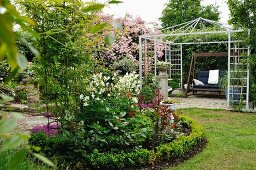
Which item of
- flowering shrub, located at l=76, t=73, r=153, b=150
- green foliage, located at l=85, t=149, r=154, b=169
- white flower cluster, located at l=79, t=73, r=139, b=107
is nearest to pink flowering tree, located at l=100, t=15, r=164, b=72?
white flower cluster, located at l=79, t=73, r=139, b=107

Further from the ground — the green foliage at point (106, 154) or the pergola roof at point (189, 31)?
the pergola roof at point (189, 31)

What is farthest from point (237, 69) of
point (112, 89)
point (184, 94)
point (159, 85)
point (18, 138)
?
point (18, 138)

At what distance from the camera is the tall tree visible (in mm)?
23000

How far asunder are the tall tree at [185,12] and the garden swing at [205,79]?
1161cm

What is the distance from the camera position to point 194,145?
4.96m

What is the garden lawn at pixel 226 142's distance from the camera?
4.20 metres

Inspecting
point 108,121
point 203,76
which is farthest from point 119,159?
point 203,76

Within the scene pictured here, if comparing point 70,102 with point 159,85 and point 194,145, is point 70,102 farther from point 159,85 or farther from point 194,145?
point 159,85

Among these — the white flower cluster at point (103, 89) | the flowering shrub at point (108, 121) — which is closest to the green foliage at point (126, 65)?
the white flower cluster at point (103, 89)

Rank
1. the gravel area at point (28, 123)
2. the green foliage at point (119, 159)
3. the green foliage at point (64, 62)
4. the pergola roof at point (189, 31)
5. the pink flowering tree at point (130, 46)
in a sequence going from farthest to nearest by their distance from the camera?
1. the pink flowering tree at point (130, 46)
2. the pergola roof at point (189, 31)
3. the gravel area at point (28, 123)
4. the green foliage at point (64, 62)
5. the green foliage at point (119, 159)

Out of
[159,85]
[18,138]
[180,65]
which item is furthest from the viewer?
[180,65]

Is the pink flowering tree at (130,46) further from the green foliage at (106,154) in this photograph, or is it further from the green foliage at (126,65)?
the green foliage at (106,154)

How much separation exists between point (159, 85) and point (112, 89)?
4.38 m

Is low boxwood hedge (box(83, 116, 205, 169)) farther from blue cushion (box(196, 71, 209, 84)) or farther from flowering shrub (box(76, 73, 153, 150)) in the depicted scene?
blue cushion (box(196, 71, 209, 84))
